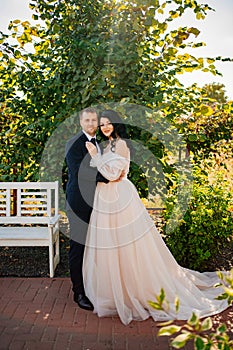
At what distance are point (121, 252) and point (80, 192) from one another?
0.65 metres

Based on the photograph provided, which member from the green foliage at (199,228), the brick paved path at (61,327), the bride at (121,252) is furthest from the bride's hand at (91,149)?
the brick paved path at (61,327)

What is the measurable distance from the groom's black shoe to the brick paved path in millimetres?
46

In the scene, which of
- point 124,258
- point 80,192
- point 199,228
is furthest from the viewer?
point 199,228

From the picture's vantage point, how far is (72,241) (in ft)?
12.4

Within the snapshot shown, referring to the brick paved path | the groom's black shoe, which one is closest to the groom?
the groom's black shoe

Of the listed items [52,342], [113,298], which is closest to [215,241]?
[113,298]

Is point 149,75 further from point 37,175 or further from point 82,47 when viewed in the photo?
point 37,175

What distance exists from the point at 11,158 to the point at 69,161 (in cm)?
159

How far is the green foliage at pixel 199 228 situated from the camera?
14.3 feet

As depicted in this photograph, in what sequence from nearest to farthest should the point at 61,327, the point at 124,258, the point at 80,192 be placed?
the point at 61,327 < the point at 124,258 < the point at 80,192

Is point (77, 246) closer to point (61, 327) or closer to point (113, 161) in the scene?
point (61, 327)

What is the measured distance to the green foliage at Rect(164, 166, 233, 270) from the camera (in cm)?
436

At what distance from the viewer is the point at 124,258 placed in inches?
143

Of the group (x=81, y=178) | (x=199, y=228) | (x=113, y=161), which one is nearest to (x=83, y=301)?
(x=81, y=178)
